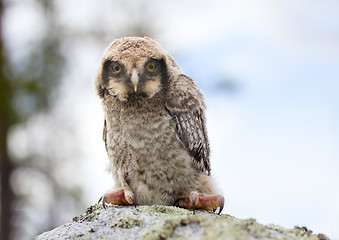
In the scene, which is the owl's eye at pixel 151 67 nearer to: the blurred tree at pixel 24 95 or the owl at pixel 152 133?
the owl at pixel 152 133

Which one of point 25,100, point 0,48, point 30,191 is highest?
point 0,48

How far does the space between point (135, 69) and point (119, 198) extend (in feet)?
3.27

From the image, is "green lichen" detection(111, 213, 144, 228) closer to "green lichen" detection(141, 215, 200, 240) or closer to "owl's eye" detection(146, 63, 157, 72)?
"green lichen" detection(141, 215, 200, 240)

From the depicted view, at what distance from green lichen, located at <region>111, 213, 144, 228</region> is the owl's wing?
0.84m

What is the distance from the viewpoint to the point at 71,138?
11641 millimetres

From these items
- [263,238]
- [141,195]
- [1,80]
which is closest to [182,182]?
[141,195]

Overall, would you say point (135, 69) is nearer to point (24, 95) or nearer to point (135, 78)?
point (135, 78)

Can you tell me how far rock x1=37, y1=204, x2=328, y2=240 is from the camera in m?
2.18

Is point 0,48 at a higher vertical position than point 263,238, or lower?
higher

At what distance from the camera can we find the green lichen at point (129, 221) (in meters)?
2.48

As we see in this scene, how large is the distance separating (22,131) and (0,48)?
7.04ft

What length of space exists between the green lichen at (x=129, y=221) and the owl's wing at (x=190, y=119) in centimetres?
84

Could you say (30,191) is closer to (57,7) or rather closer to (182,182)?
(57,7)

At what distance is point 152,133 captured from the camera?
318 cm
